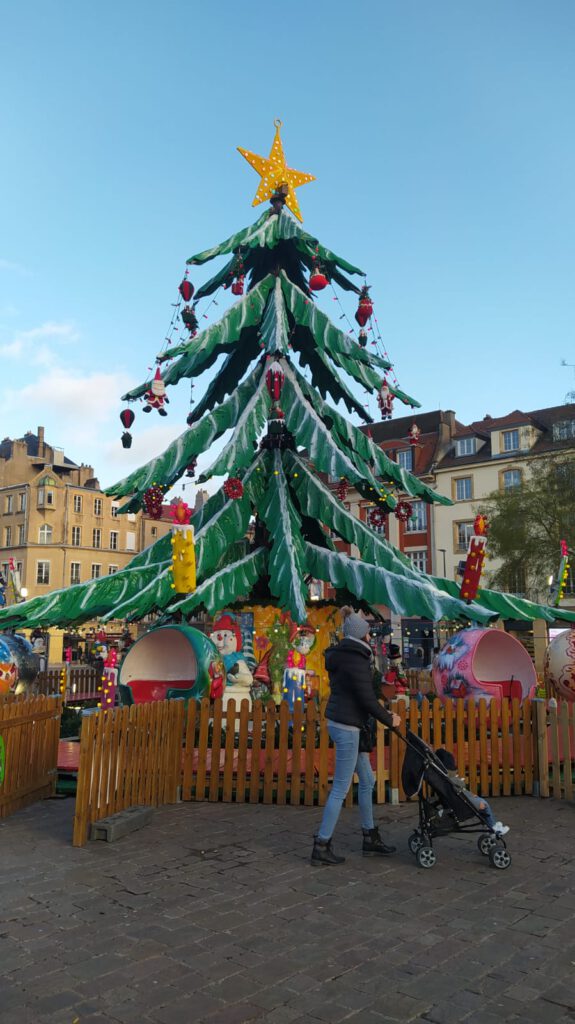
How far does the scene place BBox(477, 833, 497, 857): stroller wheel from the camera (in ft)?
21.4

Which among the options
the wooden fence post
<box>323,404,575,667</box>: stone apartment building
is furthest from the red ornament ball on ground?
<box>323,404,575,667</box>: stone apartment building

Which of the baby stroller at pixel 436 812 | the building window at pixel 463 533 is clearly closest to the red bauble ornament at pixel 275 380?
the baby stroller at pixel 436 812

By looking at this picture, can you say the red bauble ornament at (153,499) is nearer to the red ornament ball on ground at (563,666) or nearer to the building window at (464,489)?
the red ornament ball on ground at (563,666)

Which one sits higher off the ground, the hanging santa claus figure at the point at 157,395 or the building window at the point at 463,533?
the building window at the point at 463,533

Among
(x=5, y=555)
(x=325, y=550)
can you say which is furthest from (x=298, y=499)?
(x=5, y=555)

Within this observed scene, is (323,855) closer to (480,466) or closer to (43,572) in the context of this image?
(480,466)

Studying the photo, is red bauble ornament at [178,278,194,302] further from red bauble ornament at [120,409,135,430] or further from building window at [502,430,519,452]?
building window at [502,430,519,452]

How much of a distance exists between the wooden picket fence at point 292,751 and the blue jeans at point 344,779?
1.60 meters

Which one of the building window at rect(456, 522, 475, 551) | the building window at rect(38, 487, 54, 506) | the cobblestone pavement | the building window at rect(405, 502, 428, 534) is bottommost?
the cobblestone pavement

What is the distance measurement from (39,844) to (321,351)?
10.9m

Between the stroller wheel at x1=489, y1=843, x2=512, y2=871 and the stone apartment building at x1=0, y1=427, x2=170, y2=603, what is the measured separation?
55262mm

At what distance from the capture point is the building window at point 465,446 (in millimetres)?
46906

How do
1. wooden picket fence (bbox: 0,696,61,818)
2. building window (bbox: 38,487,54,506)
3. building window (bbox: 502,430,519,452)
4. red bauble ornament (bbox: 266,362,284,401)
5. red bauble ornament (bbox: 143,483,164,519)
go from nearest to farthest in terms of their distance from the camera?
1. wooden picket fence (bbox: 0,696,61,818)
2. red bauble ornament (bbox: 143,483,164,519)
3. red bauble ornament (bbox: 266,362,284,401)
4. building window (bbox: 502,430,519,452)
5. building window (bbox: 38,487,54,506)

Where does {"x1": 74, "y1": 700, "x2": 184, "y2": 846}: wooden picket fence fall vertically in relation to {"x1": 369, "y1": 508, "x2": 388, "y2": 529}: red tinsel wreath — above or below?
below
